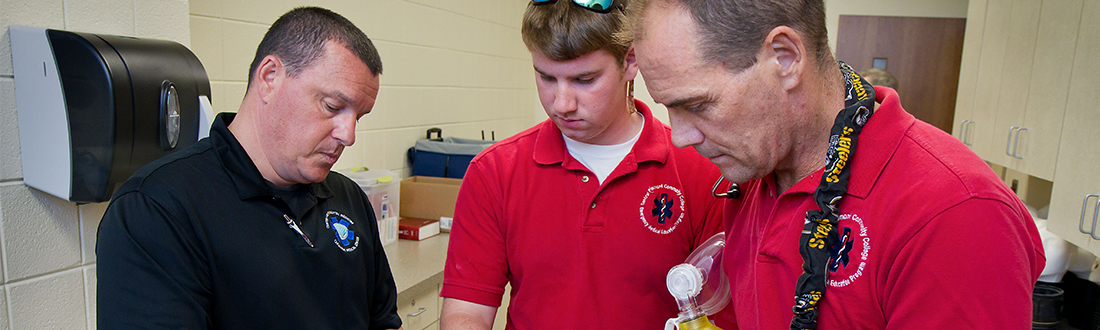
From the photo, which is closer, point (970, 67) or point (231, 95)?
point (231, 95)

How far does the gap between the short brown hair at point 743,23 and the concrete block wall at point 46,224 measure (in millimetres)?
1277

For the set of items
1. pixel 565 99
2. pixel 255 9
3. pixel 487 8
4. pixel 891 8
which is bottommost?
pixel 565 99

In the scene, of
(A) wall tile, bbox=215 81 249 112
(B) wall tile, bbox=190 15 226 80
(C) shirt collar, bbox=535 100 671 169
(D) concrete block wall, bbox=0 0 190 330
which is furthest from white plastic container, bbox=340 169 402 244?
(C) shirt collar, bbox=535 100 671 169

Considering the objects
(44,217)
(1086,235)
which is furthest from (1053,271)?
(44,217)

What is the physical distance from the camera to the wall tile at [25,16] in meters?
1.25

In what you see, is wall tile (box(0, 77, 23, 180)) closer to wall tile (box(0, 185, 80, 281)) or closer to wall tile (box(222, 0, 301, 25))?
wall tile (box(0, 185, 80, 281))

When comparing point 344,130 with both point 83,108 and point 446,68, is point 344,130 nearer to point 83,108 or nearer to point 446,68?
point 83,108

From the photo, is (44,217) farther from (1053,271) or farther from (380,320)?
(1053,271)

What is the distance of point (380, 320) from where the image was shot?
52.3 inches

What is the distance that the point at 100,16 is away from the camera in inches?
54.6

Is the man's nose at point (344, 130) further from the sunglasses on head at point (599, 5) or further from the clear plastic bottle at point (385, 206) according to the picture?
the clear plastic bottle at point (385, 206)

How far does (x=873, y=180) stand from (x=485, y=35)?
333 centimetres

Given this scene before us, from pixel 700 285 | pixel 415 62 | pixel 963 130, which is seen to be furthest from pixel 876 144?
pixel 963 130

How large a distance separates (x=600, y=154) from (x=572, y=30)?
0.97 ft
